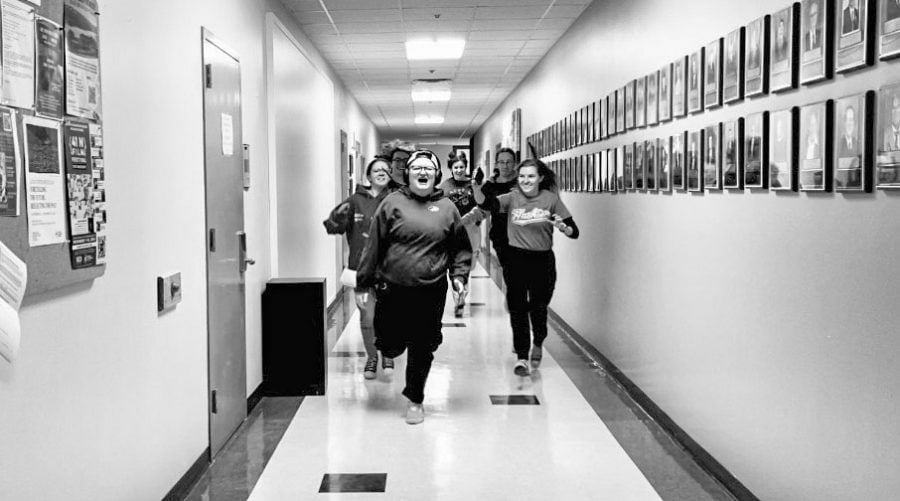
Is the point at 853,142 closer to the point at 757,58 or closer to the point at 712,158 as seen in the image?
the point at 757,58

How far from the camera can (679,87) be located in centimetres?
401

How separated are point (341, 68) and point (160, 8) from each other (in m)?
6.51

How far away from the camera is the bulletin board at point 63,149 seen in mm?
1897

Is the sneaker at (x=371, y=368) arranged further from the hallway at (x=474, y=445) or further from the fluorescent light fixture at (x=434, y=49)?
the fluorescent light fixture at (x=434, y=49)

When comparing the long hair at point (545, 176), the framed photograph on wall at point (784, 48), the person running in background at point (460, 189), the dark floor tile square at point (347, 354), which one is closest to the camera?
the framed photograph on wall at point (784, 48)

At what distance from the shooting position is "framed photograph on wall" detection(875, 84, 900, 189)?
213 cm

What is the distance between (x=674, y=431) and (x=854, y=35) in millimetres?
2253

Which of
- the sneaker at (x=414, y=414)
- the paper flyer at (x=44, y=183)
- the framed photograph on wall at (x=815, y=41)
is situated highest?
the framed photograph on wall at (x=815, y=41)

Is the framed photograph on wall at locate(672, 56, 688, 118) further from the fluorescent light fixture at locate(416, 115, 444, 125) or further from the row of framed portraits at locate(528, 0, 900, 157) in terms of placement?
the fluorescent light fixture at locate(416, 115, 444, 125)

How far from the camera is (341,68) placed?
946 centimetres

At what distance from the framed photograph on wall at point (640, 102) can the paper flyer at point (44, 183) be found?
3370mm

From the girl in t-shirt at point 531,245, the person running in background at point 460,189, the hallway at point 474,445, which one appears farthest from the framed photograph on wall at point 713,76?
the person running in background at point 460,189

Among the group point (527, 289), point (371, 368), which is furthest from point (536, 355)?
point (371, 368)

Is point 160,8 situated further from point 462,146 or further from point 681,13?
point 462,146
